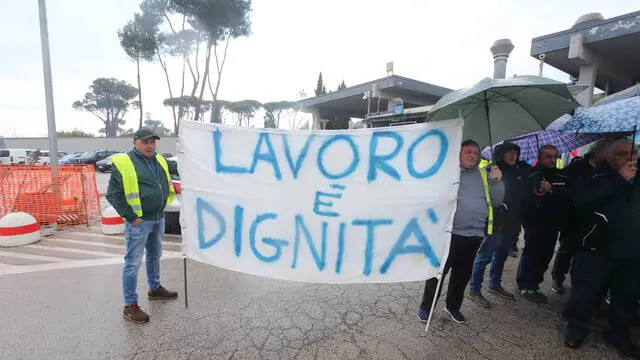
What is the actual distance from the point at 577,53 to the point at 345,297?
29.1 feet

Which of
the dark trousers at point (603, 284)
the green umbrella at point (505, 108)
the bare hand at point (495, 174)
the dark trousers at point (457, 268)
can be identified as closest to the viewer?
the green umbrella at point (505, 108)

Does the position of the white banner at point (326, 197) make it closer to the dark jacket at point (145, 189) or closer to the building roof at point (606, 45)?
the dark jacket at point (145, 189)

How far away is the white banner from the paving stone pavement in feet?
1.62

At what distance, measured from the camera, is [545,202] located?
3193mm

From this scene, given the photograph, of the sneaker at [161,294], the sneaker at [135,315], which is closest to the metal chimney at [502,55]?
the sneaker at [161,294]

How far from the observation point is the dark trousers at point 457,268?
2.60 meters

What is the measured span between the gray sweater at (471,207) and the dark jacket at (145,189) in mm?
2734

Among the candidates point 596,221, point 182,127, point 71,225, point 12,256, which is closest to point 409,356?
point 596,221

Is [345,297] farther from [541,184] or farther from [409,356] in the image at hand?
[541,184]

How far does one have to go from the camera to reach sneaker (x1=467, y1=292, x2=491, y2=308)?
119 inches

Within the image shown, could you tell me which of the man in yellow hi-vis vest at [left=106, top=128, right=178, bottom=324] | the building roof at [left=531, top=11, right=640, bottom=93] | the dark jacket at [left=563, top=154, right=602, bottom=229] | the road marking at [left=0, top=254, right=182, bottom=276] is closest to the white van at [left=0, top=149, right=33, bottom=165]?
the road marking at [left=0, top=254, right=182, bottom=276]

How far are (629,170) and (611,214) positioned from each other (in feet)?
1.18

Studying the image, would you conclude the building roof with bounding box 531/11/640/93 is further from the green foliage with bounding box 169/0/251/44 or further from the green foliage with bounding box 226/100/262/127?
the green foliage with bounding box 226/100/262/127

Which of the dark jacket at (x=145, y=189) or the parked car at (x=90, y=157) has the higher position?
the dark jacket at (x=145, y=189)
